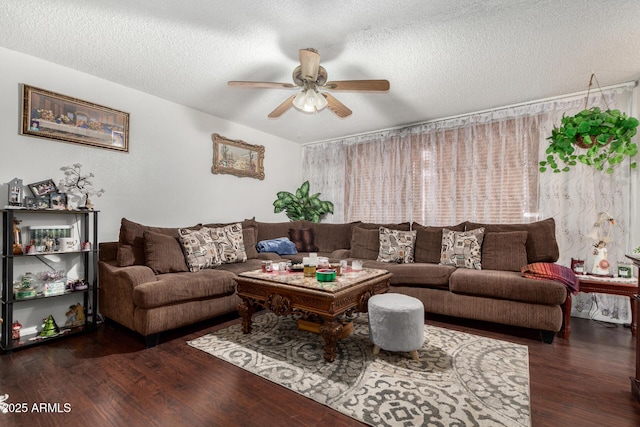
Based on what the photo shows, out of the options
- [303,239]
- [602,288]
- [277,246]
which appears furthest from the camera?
[303,239]

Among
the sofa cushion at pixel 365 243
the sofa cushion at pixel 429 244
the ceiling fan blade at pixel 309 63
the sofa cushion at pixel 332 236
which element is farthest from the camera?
the sofa cushion at pixel 332 236

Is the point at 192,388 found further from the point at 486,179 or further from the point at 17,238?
the point at 486,179

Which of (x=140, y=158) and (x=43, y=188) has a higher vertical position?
(x=140, y=158)

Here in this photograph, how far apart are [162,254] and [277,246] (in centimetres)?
161

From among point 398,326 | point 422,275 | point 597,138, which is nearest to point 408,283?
point 422,275

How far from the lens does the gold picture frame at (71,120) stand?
258 cm

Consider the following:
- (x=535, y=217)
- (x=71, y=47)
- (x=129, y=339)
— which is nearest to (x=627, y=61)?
(x=535, y=217)

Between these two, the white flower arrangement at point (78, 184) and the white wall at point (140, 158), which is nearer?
the white wall at point (140, 158)

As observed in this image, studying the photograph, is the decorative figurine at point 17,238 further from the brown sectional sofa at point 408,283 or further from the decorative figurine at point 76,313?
the decorative figurine at point 76,313

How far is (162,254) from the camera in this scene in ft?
9.21

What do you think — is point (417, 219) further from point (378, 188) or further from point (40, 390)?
point (40, 390)

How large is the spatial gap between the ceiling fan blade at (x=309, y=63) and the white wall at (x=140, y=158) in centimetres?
219

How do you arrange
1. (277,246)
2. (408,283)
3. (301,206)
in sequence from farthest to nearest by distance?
(301,206), (277,246), (408,283)

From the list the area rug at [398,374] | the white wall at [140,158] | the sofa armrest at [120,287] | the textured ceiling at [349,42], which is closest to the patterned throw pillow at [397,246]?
the area rug at [398,374]
